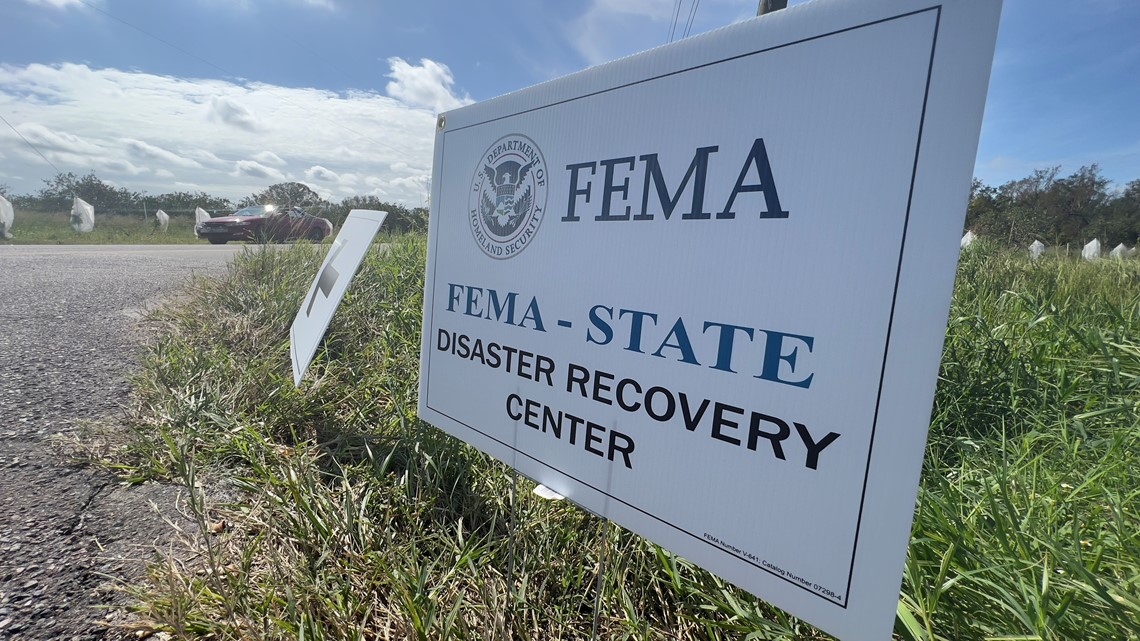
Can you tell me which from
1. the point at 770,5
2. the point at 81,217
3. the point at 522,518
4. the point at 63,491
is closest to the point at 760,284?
the point at 522,518

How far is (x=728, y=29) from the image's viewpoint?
3.75ft

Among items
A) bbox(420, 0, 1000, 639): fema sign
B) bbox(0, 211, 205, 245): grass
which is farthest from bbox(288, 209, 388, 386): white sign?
bbox(0, 211, 205, 245): grass

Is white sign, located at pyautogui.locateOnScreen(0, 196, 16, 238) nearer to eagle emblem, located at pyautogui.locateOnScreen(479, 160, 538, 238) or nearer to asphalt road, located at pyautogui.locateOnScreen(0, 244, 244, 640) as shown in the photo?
asphalt road, located at pyautogui.locateOnScreen(0, 244, 244, 640)

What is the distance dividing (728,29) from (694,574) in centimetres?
147

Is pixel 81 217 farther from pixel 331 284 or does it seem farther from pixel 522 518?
pixel 522 518

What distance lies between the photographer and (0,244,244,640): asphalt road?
1.55m

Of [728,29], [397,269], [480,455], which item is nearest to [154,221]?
[397,269]

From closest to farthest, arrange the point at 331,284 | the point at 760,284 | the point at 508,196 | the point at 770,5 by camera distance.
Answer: the point at 760,284, the point at 508,196, the point at 331,284, the point at 770,5

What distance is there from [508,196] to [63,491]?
2.07 m

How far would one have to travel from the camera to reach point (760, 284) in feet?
3.51

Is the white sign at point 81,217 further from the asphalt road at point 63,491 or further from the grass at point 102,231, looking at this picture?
the asphalt road at point 63,491

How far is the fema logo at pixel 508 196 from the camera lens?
158 cm

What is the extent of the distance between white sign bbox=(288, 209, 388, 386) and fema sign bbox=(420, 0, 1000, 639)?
147cm

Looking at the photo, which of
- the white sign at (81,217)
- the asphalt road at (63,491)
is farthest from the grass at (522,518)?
the white sign at (81,217)
